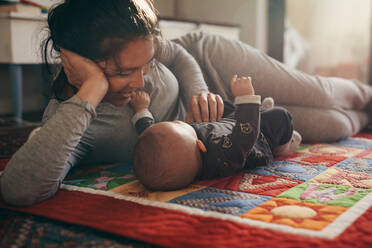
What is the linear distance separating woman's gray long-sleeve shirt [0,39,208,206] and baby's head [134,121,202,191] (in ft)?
0.45

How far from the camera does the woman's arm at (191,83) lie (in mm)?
970

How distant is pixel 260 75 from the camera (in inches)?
53.6

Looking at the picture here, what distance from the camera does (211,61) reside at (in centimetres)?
143

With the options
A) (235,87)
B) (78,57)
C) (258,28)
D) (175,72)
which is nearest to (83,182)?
(78,57)

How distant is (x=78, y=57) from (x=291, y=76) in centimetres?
87

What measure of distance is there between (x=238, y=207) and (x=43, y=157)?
1.31 feet

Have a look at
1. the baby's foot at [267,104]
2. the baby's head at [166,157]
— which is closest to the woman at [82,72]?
the baby's head at [166,157]

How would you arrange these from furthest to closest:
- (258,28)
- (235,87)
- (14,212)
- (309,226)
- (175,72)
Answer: (258,28) → (175,72) → (235,87) → (14,212) → (309,226)

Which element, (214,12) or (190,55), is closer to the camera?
(190,55)

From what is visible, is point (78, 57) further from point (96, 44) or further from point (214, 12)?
point (214, 12)

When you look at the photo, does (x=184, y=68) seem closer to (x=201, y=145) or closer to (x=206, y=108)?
(x=206, y=108)

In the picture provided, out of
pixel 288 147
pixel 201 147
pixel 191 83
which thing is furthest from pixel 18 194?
pixel 288 147

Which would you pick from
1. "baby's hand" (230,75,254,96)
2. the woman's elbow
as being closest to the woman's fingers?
"baby's hand" (230,75,254,96)

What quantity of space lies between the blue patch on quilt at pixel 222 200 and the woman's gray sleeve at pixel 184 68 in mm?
457
